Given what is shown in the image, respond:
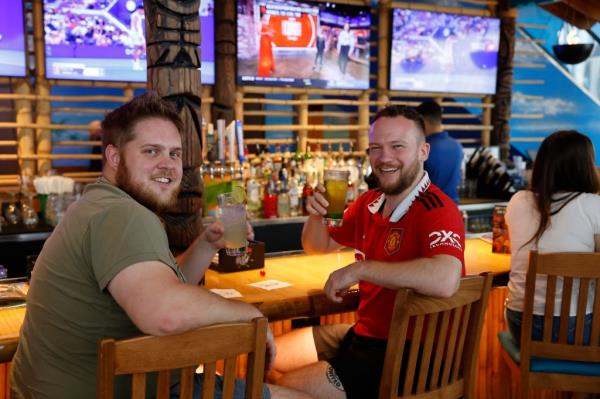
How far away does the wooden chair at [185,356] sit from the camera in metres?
1.39

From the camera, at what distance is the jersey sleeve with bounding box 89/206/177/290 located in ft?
5.49

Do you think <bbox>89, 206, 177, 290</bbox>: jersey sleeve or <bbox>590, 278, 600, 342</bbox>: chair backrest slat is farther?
<bbox>590, 278, 600, 342</bbox>: chair backrest slat

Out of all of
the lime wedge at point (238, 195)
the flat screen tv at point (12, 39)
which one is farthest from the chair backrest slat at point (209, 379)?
the flat screen tv at point (12, 39)

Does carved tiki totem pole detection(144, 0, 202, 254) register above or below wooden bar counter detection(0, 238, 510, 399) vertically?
above

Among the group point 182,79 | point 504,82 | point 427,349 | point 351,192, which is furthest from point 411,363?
point 504,82

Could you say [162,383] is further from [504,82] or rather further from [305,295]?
[504,82]

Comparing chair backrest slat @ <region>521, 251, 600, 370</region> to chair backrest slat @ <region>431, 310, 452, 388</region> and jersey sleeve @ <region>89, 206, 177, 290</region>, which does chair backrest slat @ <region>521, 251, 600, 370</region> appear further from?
jersey sleeve @ <region>89, 206, 177, 290</region>

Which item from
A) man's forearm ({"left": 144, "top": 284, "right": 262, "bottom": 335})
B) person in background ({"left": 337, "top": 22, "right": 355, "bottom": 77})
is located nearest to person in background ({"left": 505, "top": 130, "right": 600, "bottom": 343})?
man's forearm ({"left": 144, "top": 284, "right": 262, "bottom": 335})

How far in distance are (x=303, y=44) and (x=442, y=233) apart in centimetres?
393

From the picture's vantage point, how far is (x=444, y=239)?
93.8 inches

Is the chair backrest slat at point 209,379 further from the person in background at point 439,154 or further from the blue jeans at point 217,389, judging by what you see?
the person in background at point 439,154

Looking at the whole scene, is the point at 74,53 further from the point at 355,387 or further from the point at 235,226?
the point at 355,387

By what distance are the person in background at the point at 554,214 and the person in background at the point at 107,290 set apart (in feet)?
4.95

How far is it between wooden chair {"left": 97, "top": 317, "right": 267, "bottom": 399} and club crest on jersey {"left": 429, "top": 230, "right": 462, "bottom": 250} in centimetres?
103
